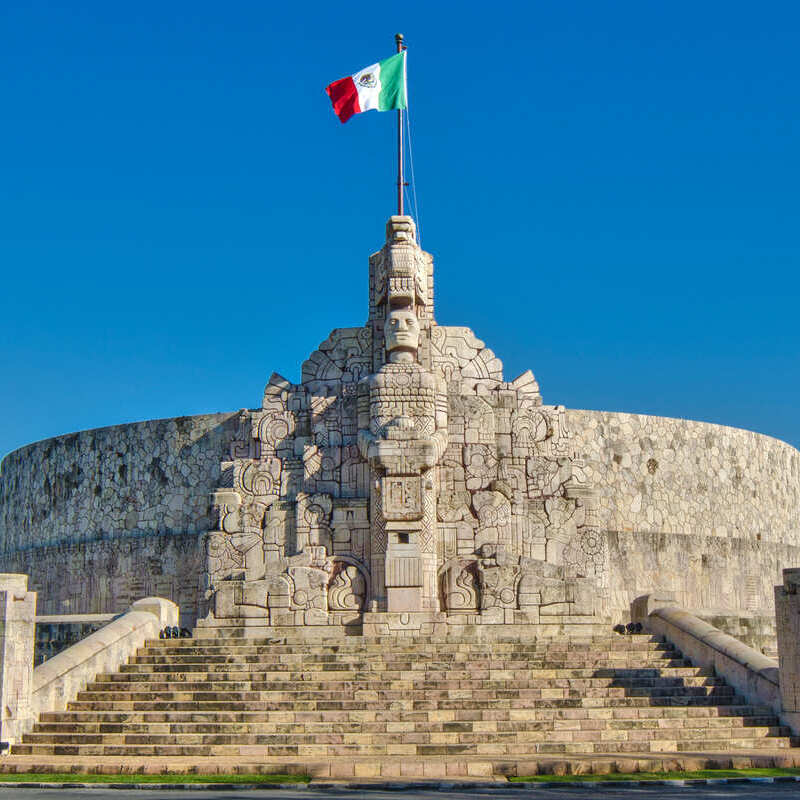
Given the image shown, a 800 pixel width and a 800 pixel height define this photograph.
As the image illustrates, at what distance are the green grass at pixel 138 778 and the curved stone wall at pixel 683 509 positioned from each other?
552 inches

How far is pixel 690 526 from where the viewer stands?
2700 cm

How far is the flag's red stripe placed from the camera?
69.8 ft

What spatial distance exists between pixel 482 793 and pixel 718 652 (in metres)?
5.54

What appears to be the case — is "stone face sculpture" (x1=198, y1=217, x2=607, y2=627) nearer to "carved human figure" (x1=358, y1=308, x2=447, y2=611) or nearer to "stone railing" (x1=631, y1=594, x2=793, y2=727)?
"carved human figure" (x1=358, y1=308, x2=447, y2=611)

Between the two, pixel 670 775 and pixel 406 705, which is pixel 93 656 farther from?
pixel 670 775

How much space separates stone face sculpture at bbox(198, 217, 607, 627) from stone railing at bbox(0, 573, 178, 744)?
10.6 ft

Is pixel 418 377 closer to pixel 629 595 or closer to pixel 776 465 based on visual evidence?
pixel 629 595

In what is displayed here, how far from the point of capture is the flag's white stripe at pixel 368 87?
21344mm

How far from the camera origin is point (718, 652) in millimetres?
15867

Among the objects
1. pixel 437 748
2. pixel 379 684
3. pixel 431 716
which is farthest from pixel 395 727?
pixel 379 684

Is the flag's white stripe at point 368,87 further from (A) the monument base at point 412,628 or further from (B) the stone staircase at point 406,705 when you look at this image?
(B) the stone staircase at point 406,705

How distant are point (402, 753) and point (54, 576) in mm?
15506

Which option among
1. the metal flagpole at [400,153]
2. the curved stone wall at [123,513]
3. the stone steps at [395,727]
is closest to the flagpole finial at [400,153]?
the metal flagpole at [400,153]

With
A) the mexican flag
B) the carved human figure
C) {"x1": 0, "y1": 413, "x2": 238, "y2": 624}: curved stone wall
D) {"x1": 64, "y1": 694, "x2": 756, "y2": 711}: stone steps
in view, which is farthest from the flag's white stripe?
{"x1": 64, "y1": 694, "x2": 756, "y2": 711}: stone steps
